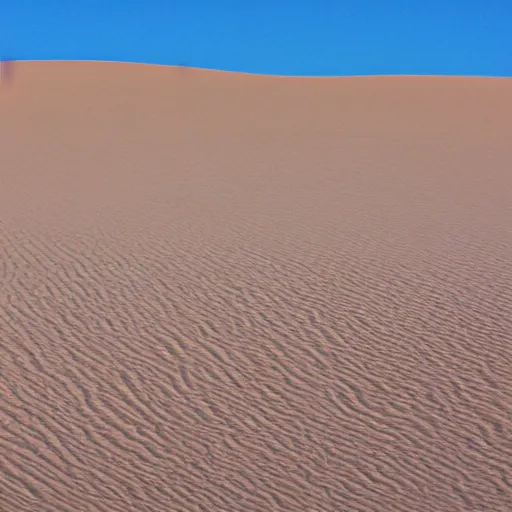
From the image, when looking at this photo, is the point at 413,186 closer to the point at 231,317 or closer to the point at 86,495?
the point at 231,317

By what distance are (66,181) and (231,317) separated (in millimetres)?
12987

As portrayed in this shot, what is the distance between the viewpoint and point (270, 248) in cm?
1445

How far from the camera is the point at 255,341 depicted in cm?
1001

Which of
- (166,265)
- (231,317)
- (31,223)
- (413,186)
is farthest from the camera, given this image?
(413,186)

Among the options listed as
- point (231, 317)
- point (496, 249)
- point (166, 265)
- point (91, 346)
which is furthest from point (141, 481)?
point (496, 249)

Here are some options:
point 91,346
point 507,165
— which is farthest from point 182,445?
point 507,165

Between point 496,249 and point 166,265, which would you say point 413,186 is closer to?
point 496,249

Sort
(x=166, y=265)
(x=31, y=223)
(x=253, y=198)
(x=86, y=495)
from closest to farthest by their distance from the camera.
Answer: (x=86, y=495) → (x=166, y=265) → (x=31, y=223) → (x=253, y=198)

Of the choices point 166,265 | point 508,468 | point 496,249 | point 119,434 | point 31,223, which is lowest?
point 119,434

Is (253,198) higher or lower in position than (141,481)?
higher

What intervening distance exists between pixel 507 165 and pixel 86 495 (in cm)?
2130

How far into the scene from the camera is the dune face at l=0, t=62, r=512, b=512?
7316mm

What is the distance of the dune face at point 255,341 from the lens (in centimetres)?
732

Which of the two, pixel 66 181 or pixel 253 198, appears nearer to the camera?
pixel 253 198
